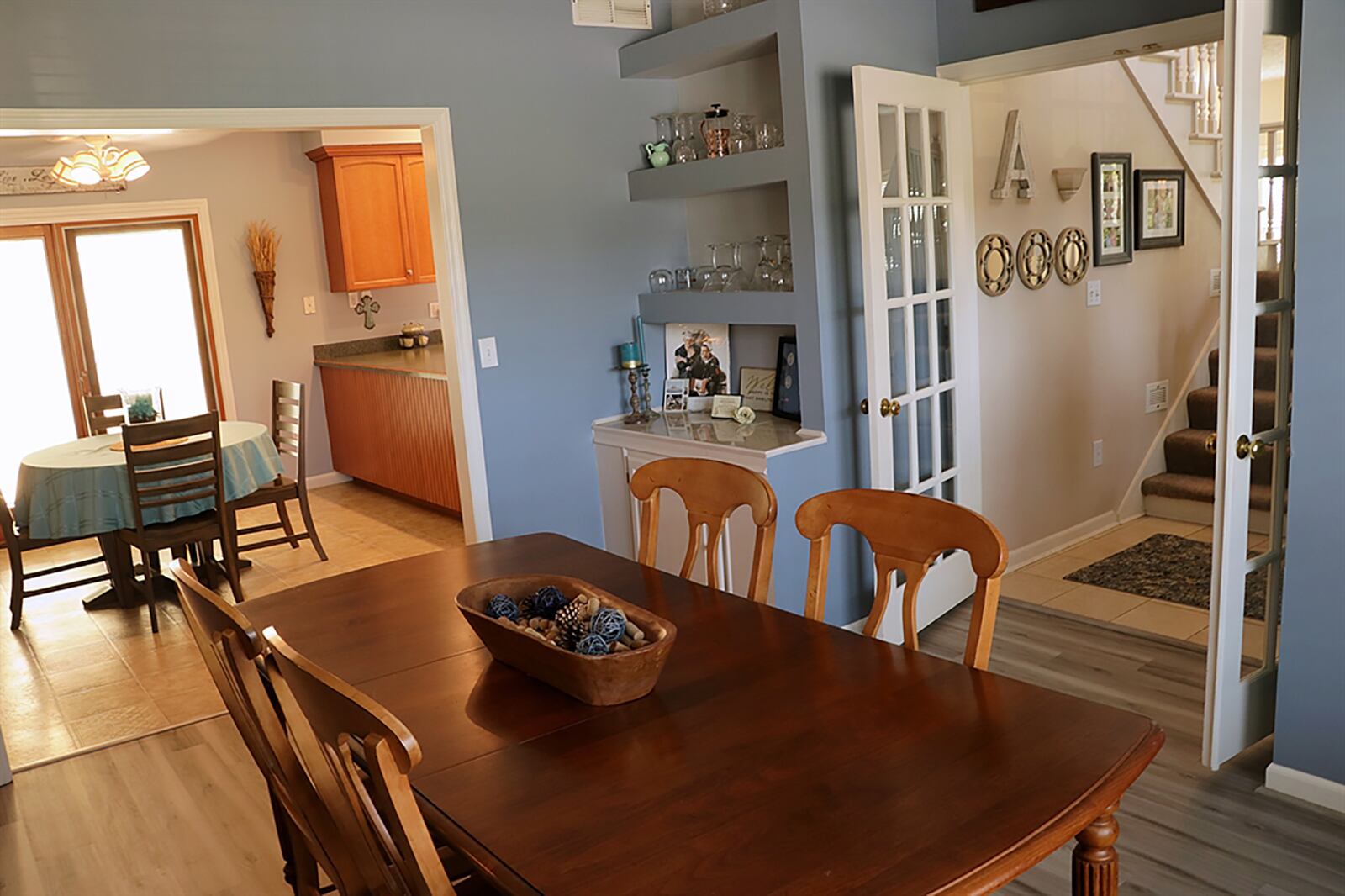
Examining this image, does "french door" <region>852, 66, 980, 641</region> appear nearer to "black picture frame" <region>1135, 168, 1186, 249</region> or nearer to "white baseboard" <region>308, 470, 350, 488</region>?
"black picture frame" <region>1135, 168, 1186, 249</region>

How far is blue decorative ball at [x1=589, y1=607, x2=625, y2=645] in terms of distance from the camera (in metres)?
1.84

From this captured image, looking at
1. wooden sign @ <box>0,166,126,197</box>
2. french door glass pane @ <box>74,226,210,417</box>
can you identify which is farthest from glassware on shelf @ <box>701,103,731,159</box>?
french door glass pane @ <box>74,226,210,417</box>

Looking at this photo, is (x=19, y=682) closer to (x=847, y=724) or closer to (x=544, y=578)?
(x=544, y=578)

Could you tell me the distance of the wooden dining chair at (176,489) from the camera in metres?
4.64

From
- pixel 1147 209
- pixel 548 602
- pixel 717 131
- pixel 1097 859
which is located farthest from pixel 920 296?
pixel 1097 859

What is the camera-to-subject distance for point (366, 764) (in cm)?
149

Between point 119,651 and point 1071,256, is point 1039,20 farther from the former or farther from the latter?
point 119,651

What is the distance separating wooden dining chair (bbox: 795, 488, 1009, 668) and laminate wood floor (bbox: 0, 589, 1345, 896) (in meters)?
0.90

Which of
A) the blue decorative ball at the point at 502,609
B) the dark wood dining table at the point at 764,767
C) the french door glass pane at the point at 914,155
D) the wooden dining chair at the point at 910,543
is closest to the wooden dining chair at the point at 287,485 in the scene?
the french door glass pane at the point at 914,155

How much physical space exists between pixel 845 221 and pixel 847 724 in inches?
103

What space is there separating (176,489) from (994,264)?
12.1 feet

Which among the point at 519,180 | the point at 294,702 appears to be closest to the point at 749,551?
the point at 519,180

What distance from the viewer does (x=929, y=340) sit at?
4047 millimetres

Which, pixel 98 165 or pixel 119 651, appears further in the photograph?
pixel 98 165
